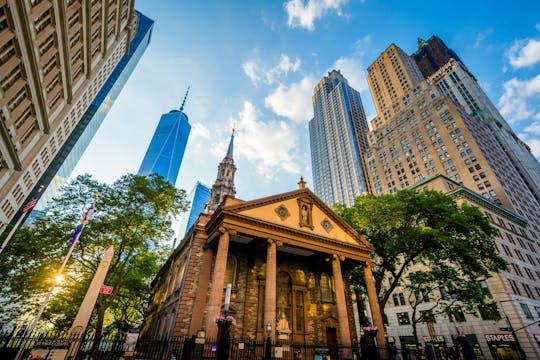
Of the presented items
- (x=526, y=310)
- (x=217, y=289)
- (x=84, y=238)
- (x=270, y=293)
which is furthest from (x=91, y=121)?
(x=526, y=310)

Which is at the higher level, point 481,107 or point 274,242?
point 481,107

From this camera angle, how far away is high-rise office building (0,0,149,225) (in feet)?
49.6

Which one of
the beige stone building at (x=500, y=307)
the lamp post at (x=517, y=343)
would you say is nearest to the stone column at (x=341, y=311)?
the beige stone building at (x=500, y=307)

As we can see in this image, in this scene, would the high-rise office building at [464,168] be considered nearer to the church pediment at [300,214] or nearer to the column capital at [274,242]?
the church pediment at [300,214]

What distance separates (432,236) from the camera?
1994 cm

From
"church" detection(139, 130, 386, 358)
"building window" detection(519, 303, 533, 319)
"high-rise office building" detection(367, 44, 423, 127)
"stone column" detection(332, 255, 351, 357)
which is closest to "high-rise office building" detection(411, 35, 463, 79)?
"high-rise office building" detection(367, 44, 423, 127)

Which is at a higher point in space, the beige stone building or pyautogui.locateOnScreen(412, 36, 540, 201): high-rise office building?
pyautogui.locateOnScreen(412, 36, 540, 201): high-rise office building

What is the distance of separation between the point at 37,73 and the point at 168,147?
15947cm

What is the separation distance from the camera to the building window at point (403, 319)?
39.1 meters

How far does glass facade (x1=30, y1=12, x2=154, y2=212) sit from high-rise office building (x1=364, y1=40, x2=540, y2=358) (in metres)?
79.7

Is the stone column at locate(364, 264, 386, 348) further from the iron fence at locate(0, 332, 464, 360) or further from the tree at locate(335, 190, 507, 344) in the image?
the tree at locate(335, 190, 507, 344)

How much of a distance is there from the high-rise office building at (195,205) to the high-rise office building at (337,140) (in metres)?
88.6

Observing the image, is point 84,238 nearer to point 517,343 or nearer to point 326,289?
point 326,289

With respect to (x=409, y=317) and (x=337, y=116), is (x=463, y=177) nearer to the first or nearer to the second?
(x=409, y=317)
